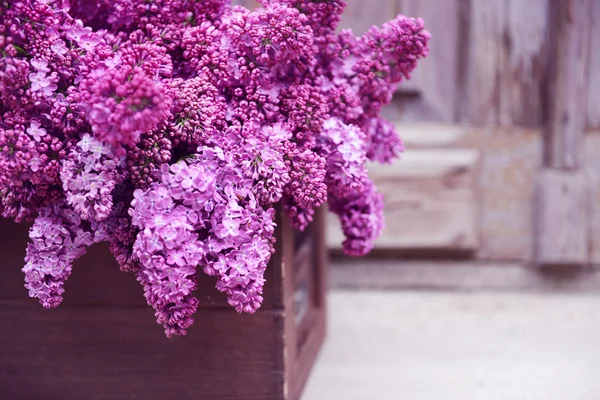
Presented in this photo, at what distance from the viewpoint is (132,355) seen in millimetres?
892

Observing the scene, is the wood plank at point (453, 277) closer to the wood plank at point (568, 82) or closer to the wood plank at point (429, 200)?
the wood plank at point (429, 200)

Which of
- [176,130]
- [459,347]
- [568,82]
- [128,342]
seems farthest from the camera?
[568,82]

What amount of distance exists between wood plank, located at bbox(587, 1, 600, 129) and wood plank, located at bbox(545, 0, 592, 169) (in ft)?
0.06

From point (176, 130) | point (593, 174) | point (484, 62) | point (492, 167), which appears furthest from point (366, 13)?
point (176, 130)

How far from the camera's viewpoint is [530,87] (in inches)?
68.0

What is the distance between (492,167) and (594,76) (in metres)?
0.40

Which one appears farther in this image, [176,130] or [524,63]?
[524,63]

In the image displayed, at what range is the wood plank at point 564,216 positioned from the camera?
1688 millimetres

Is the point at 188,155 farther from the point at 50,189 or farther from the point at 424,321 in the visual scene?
the point at 424,321

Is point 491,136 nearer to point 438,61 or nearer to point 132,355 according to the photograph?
point 438,61

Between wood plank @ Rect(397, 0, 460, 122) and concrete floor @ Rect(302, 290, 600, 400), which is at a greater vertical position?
wood plank @ Rect(397, 0, 460, 122)

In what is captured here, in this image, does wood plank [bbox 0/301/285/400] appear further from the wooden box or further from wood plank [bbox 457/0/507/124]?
wood plank [bbox 457/0/507/124]

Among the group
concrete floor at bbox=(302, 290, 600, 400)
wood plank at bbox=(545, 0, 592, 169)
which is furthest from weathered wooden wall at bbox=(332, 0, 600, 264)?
concrete floor at bbox=(302, 290, 600, 400)

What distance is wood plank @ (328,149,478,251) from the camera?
172 cm
